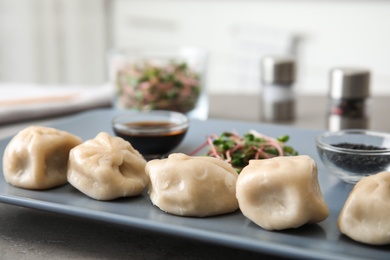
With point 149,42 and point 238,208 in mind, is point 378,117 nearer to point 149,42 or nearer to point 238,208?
point 238,208

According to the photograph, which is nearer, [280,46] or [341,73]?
[341,73]

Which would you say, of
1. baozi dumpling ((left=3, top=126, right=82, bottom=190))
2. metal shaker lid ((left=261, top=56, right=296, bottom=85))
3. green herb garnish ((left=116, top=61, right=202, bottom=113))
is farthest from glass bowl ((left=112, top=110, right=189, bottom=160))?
metal shaker lid ((left=261, top=56, right=296, bottom=85))

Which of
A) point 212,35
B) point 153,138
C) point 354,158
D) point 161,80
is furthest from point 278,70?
point 212,35

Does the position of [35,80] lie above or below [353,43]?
below

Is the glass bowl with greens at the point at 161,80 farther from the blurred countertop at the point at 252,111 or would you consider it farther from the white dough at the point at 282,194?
the white dough at the point at 282,194

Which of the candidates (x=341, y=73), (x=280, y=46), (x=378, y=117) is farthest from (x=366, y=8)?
(x=341, y=73)

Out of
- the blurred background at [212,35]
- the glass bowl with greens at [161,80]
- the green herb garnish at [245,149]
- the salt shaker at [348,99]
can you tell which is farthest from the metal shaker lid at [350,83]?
the blurred background at [212,35]
